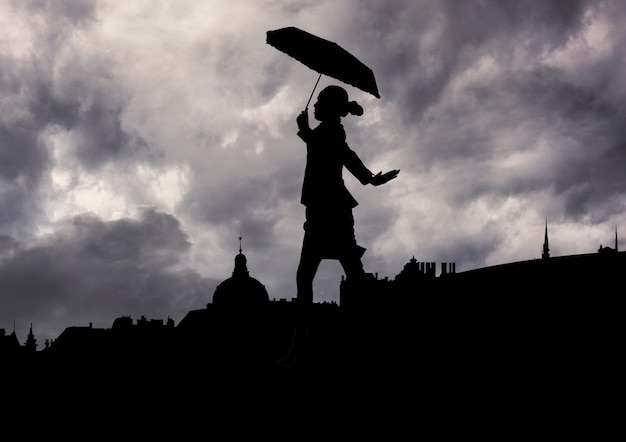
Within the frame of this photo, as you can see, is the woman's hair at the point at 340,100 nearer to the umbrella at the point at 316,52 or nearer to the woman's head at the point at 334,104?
the woman's head at the point at 334,104

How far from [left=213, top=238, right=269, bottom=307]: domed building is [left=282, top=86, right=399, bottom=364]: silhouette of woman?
347 feet

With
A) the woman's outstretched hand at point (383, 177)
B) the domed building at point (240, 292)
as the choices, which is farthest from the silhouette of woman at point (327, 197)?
the domed building at point (240, 292)

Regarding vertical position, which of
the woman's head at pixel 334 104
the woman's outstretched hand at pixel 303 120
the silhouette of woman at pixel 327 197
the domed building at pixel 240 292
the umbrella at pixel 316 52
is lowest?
the silhouette of woman at pixel 327 197

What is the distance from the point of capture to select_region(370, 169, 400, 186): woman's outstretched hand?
12.6 metres

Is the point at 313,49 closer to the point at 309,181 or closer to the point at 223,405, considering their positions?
the point at 309,181

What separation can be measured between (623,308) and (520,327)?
260 cm

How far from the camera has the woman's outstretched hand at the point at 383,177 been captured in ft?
41.4

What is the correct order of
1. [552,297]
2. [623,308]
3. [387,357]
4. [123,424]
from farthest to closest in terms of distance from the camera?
1. [552,297]
2. [623,308]
3. [123,424]
4. [387,357]

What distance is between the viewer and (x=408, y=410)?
1162 cm

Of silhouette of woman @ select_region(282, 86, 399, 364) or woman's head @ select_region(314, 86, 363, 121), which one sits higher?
woman's head @ select_region(314, 86, 363, 121)

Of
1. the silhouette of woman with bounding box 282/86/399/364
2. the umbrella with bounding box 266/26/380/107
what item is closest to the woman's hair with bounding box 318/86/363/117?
the silhouette of woman with bounding box 282/86/399/364

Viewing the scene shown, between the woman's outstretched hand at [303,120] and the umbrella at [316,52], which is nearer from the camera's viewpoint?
the umbrella at [316,52]

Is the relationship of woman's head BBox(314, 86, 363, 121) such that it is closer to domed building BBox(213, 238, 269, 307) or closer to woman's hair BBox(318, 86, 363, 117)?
woman's hair BBox(318, 86, 363, 117)

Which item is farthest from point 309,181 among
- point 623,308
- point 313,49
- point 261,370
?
point 623,308
